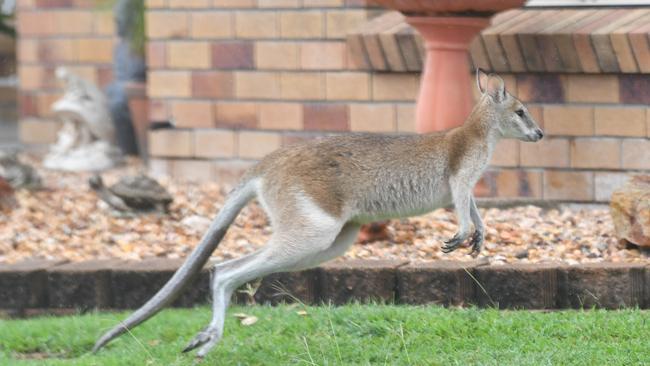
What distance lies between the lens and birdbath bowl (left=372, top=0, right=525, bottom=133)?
7066mm

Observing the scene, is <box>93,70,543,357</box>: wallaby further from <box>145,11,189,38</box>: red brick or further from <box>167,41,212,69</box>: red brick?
<box>145,11,189,38</box>: red brick

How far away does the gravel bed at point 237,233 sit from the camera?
6.41 metres

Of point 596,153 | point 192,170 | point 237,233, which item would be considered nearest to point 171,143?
point 192,170

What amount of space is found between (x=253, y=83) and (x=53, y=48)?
318 centimetres

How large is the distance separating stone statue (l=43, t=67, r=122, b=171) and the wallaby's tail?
505 cm

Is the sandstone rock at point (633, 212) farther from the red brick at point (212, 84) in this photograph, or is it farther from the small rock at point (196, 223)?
the red brick at point (212, 84)

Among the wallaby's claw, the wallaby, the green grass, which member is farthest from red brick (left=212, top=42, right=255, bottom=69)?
the wallaby's claw

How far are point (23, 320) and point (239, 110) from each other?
299cm

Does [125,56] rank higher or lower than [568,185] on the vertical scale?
higher

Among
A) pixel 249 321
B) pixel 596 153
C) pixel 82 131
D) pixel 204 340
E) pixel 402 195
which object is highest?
pixel 402 195

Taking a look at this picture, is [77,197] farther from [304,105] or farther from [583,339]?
[583,339]

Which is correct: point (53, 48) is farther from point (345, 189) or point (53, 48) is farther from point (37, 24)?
point (345, 189)

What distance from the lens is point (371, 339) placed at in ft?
17.4

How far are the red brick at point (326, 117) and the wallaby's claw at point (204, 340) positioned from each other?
366cm
